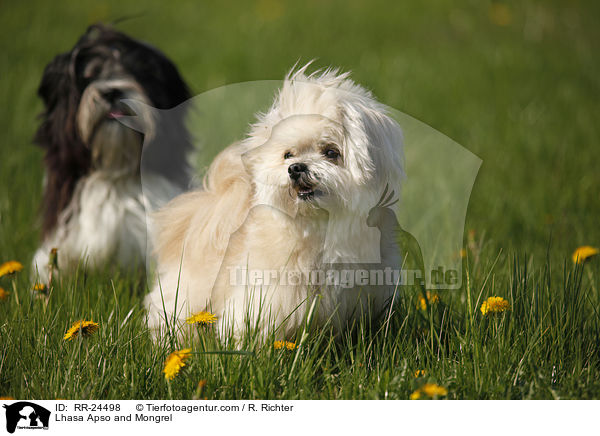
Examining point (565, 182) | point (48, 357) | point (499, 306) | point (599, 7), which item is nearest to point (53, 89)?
point (48, 357)

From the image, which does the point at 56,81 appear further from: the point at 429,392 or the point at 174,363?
the point at 429,392

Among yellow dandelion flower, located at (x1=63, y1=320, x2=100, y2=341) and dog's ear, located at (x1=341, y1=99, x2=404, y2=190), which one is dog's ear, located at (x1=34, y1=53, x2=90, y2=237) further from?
dog's ear, located at (x1=341, y1=99, x2=404, y2=190)

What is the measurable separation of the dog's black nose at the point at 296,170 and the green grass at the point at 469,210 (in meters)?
0.45

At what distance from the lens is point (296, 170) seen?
5.86ft

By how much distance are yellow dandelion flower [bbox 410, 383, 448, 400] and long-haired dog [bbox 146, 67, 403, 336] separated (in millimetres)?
346

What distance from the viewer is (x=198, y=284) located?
2.16 metres

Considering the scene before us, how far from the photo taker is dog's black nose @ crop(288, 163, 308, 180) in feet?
Answer: 5.86

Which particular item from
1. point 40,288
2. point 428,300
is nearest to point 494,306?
point 428,300

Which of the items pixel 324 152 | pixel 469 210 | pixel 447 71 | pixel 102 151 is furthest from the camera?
pixel 447 71

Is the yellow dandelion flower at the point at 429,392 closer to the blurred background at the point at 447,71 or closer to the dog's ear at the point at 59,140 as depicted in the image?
the blurred background at the point at 447,71

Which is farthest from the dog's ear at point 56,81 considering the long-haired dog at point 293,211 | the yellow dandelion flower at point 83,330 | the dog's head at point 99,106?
the yellow dandelion flower at point 83,330

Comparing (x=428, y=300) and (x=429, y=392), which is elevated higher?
(x=428, y=300)

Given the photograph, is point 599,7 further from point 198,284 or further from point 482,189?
point 198,284

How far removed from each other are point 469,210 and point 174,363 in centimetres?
244
